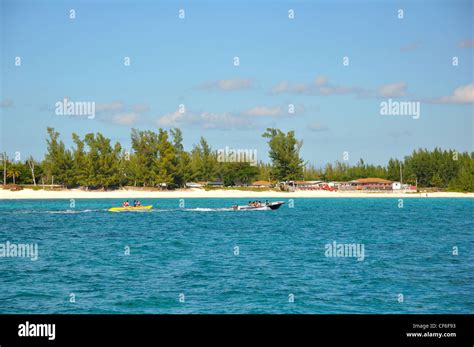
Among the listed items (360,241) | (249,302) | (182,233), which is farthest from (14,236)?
(249,302)

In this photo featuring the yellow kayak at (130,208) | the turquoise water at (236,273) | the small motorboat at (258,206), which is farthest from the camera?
the small motorboat at (258,206)

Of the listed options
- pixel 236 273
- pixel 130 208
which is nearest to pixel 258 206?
pixel 130 208

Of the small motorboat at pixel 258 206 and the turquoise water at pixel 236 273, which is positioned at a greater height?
the small motorboat at pixel 258 206

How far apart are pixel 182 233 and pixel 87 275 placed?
99.6ft

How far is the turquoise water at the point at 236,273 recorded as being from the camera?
29.2 m

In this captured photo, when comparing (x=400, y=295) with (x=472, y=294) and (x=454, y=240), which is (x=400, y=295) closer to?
(x=472, y=294)

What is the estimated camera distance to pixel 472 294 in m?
31.5

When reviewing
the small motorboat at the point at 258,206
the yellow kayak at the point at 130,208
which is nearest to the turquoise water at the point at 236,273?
the yellow kayak at the point at 130,208

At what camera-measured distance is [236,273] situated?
127 feet

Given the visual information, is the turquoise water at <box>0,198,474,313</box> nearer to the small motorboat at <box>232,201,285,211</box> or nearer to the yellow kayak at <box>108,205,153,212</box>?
the yellow kayak at <box>108,205,153,212</box>

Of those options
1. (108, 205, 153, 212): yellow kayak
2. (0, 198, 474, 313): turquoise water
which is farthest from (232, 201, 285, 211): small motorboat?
(0, 198, 474, 313): turquoise water

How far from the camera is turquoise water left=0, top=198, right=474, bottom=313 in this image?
29156 mm

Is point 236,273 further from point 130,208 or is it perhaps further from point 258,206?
point 258,206

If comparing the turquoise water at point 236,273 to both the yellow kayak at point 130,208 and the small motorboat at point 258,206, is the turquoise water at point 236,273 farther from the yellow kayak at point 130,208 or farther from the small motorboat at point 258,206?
the small motorboat at point 258,206
